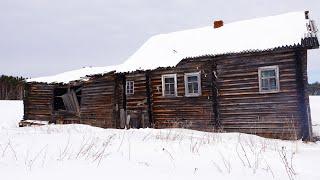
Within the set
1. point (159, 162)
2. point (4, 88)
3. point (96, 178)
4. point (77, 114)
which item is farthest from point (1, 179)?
point (4, 88)

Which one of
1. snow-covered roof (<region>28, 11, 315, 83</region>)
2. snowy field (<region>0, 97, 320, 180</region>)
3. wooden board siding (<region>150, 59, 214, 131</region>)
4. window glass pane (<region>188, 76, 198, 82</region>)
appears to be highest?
snow-covered roof (<region>28, 11, 315, 83</region>)

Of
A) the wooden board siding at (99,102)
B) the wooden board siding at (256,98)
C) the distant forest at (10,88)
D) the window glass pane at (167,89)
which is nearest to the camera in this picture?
the wooden board siding at (256,98)

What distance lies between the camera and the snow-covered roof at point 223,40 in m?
14.0

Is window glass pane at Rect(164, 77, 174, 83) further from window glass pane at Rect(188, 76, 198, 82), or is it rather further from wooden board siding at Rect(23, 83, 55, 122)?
wooden board siding at Rect(23, 83, 55, 122)

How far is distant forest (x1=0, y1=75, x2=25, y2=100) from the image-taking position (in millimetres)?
70000

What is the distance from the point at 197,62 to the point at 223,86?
1692 millimetres

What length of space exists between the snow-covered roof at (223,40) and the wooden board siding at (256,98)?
1.85 ft

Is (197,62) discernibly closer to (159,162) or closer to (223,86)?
(223,86)

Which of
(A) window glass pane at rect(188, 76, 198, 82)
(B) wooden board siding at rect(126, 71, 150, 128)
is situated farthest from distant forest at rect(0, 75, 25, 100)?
(A) window glass pane at rect(188, 76, 198, 82)

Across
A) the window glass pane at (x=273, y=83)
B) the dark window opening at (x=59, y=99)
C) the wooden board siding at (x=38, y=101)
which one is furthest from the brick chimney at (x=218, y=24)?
the wooden board siding at (x=38, y=101)

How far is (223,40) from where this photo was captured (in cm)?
1606

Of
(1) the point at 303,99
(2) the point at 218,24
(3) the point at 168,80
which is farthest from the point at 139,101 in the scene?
(1) the point at 303,99

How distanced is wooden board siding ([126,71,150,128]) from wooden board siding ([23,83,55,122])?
309 inches

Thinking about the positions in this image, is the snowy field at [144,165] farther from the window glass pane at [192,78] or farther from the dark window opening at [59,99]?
the dark window opening at [59,99]
